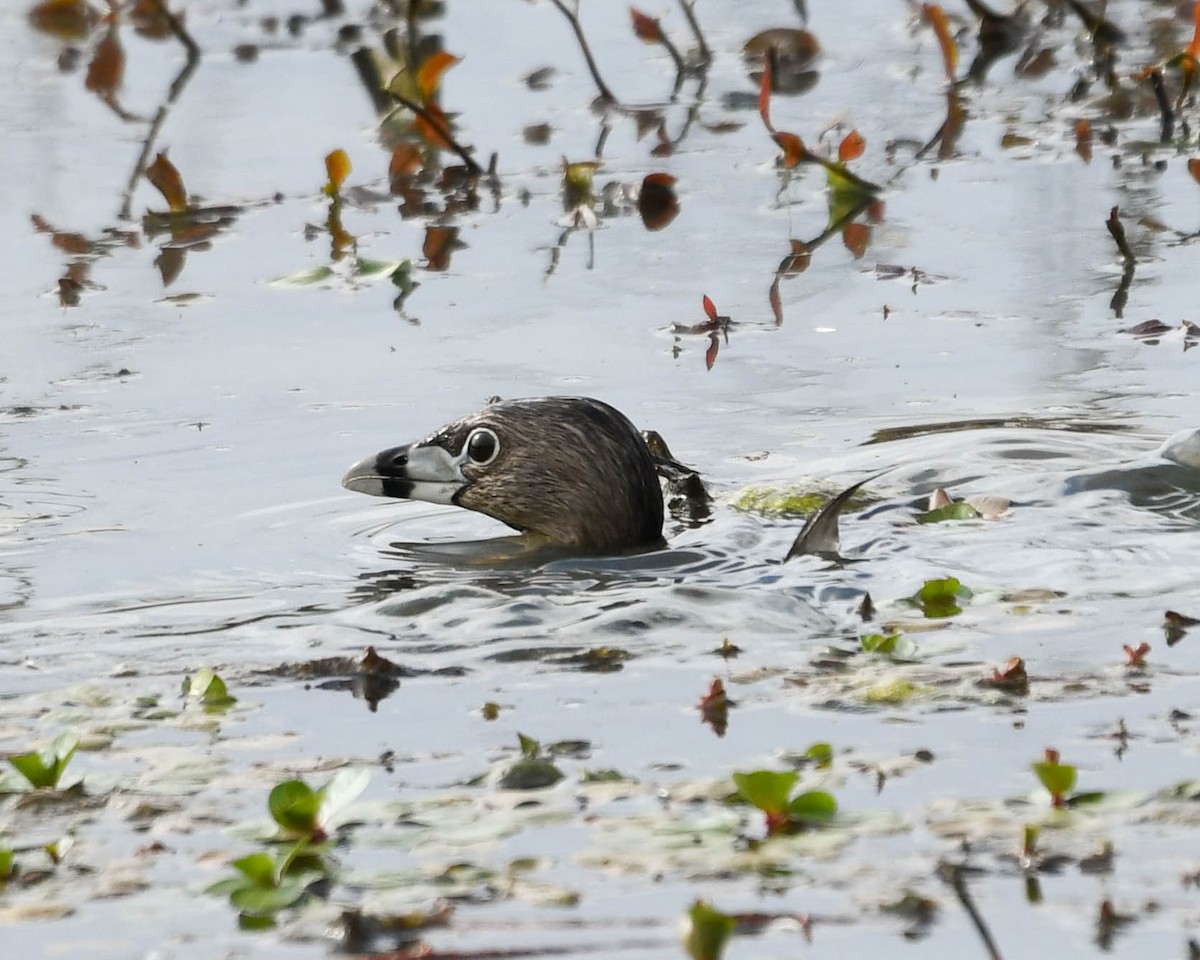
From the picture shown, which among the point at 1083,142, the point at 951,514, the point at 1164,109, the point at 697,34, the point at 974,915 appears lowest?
the point at 951,514

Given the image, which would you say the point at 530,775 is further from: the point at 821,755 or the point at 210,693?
the point at 210,693

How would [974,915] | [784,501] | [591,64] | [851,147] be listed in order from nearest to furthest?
1. [974,915]
2. [784,501]
3. [851,147]
4. [591,64]

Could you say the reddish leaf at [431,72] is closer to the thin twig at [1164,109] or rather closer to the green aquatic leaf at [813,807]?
the thin twig at [1164,109]

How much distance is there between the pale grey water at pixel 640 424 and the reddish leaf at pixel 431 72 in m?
0.53

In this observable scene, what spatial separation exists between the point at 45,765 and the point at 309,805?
0.58 m

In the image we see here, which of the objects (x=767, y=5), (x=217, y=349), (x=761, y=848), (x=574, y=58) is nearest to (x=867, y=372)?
(x=217, y=349)

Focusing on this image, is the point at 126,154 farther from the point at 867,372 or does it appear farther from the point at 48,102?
the point at 867,372

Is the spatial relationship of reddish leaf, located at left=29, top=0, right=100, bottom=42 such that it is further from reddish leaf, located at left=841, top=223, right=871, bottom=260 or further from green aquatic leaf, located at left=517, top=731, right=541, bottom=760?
green aquatic leaf, located at left=517, top=731, right=541, bottom=760

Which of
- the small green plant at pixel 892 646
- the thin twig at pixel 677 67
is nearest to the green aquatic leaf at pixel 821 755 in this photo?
the small green plant at pixel 892 646

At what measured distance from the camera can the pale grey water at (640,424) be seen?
363 cm

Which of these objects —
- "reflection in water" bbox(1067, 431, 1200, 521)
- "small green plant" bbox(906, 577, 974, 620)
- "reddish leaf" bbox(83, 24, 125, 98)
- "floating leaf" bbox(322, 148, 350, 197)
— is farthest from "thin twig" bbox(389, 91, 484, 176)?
"small green plant" bbox(906, 577, 974, 620)

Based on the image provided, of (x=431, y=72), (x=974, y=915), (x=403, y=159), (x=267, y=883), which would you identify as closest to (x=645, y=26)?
(x=403, y=159)

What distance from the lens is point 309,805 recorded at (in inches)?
136

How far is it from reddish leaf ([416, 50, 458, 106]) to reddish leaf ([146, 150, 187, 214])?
104cm
